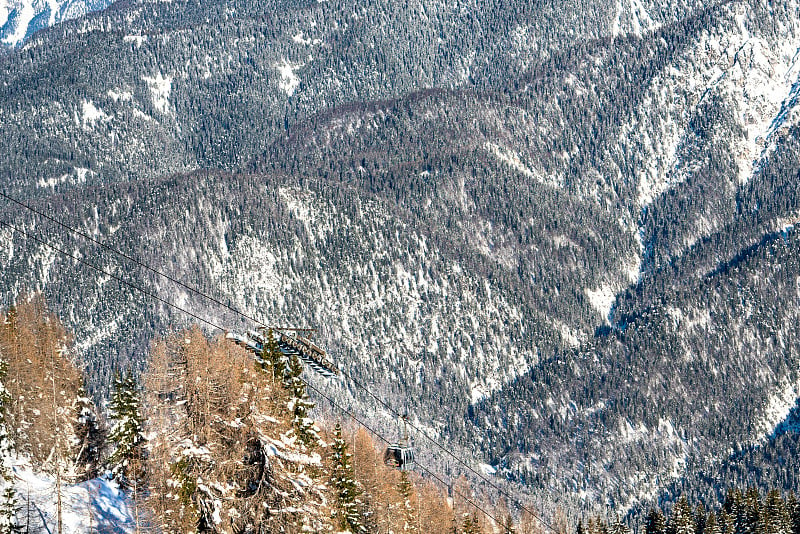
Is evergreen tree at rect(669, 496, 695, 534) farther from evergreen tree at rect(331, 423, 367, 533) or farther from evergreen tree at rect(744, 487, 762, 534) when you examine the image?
→ evergreen tree at rect(331, 423, 367, 533)

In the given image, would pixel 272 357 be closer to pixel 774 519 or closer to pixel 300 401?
pixel 300 401

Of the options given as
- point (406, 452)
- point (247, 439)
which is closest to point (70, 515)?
point (406, 452)

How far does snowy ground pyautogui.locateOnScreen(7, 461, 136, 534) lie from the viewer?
268ft

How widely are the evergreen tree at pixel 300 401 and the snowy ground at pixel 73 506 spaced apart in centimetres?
1283

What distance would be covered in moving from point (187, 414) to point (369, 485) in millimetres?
42740

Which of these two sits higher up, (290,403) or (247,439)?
(290,403)

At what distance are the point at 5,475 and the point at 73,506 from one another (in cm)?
1285

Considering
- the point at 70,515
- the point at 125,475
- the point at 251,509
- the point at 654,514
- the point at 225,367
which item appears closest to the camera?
the point at 251,509

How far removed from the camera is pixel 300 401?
233 ft

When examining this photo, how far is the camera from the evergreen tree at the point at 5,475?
229ft

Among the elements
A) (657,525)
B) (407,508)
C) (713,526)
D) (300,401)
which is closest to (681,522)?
(713,526)

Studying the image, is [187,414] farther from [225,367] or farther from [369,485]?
[369,485]

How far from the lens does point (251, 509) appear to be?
5075 cm

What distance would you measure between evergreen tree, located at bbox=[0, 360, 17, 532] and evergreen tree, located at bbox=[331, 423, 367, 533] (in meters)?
14.6
